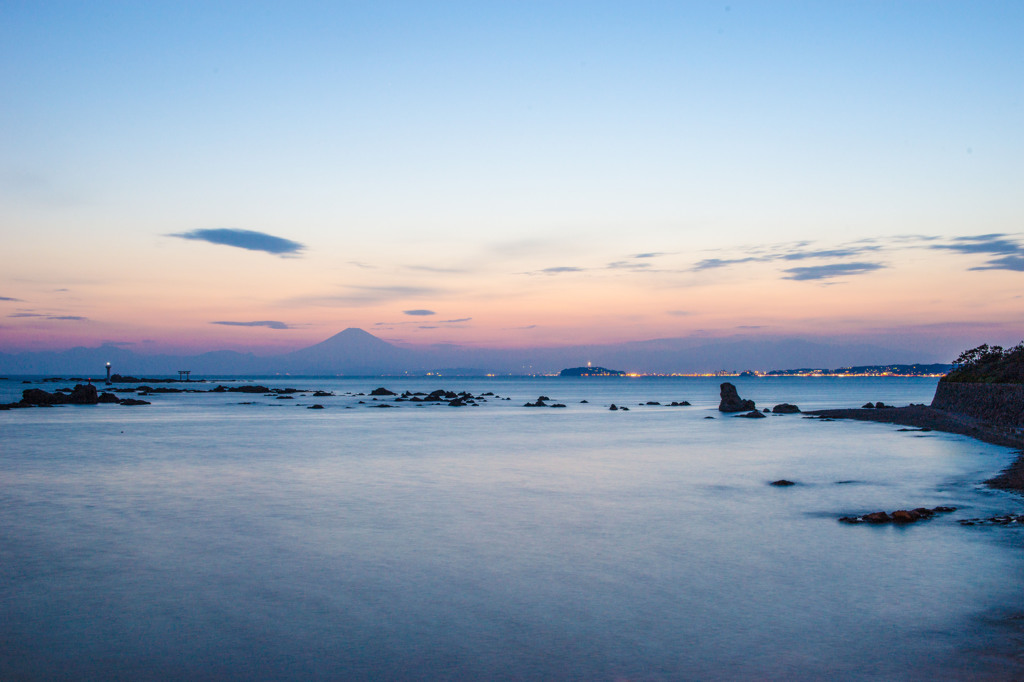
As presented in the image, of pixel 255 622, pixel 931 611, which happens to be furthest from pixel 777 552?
pixel 255 622

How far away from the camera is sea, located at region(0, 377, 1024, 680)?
7492 mm

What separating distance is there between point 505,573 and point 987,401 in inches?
1507

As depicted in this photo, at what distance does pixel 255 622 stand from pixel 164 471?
57.7 ft

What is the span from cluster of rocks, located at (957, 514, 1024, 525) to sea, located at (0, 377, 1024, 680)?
0.29m

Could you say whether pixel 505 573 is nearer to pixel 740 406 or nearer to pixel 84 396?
pixel 740 406

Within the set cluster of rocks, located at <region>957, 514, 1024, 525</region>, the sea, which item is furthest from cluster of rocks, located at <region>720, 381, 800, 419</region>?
cluster of rocks, located at <region>957, 514, 1024, 525</region>

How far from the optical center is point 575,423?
52.0 metres

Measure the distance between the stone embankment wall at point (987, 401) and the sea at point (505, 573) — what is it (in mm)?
10600

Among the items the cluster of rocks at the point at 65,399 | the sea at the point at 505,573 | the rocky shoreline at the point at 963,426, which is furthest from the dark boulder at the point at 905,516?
the cluster of rocks at the point at 65,399

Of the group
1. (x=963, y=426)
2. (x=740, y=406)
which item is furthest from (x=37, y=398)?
→ (x=963, y=426)

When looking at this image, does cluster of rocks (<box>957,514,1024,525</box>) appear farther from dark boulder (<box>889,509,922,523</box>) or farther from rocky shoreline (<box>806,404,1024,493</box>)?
rocky shoreline (<box>806,404,1024,493</box>)

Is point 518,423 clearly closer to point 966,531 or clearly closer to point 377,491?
point 377,491

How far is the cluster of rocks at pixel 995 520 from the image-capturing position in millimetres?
13855

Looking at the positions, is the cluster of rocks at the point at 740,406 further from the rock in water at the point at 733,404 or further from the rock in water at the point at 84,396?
the rock in water at the point at 84,396
